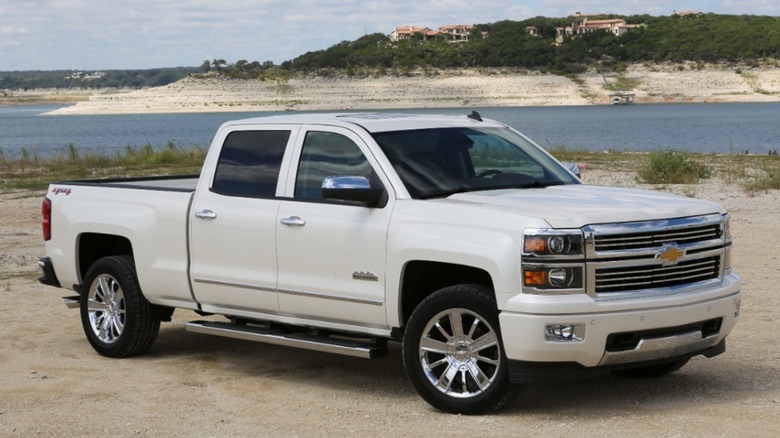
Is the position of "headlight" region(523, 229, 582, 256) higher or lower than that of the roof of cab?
lower

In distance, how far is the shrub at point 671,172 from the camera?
2683 centimetres

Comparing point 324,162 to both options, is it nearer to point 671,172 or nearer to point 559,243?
point 559,243

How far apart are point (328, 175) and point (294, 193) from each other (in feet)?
0.92

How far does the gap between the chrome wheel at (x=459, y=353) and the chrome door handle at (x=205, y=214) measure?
78.5 inches

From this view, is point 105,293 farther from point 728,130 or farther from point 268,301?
point 728,130

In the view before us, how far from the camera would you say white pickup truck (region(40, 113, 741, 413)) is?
714 centimetres

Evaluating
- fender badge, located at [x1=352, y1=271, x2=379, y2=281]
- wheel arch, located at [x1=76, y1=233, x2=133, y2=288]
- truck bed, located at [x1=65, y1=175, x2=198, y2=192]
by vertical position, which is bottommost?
wheel arch, located at [x1=76, y1=233, x2=133, y2=288]

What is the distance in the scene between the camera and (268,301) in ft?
28.0

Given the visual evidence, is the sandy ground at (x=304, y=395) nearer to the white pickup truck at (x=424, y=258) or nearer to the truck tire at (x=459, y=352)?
the truck tire at (x=459, y=352)

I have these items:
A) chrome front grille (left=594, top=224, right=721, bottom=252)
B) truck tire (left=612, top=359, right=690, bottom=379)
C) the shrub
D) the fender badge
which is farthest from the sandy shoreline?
chrome front grille (left=594, top=224, right=721, bottom=252)

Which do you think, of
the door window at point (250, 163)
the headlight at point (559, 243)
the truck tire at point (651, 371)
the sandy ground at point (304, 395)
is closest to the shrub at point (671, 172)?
the sandy ground at point (304, 395)

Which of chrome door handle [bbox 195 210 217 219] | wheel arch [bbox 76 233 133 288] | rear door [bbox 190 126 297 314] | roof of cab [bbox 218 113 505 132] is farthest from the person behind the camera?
wheel arch [bbox 76 233 133 288]

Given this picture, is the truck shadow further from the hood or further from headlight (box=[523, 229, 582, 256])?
the hood

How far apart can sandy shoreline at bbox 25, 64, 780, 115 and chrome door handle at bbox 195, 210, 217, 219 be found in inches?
5931
